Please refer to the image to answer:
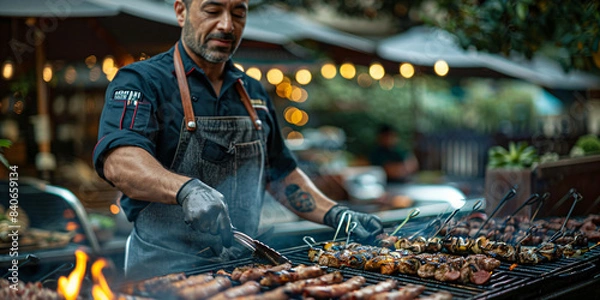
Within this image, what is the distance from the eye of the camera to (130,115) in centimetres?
294

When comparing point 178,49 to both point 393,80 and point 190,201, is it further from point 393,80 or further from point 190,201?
point 393,80

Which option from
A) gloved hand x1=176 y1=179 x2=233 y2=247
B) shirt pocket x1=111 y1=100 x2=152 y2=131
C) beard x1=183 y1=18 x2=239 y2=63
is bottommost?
gloved hand x1=176 y1=179 x2=233 y2=247

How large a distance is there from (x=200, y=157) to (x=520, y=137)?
356 inches

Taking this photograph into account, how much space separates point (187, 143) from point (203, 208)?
2.42 feet

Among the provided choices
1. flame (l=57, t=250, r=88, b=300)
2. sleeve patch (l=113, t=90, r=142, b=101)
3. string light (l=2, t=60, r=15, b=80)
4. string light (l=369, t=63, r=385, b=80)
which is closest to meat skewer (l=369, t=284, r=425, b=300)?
flame (l=57, t=250, r=88, b=300)

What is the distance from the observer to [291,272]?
106 inches

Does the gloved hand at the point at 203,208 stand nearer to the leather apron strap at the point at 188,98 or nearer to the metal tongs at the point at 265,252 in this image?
the metal tongs at the point at 265,252

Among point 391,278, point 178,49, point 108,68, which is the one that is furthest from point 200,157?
point 108,68

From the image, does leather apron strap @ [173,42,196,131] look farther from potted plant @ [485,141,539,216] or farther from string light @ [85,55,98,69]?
string light @ [85,55,98,69]

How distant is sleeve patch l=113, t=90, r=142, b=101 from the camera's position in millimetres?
2986

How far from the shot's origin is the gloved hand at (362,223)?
3.51 metres

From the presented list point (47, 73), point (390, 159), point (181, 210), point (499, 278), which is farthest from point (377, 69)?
point (499, 278)

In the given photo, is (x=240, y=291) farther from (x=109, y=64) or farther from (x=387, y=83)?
(x=387, y=83)

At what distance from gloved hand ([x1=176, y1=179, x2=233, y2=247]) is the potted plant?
2762 mm
